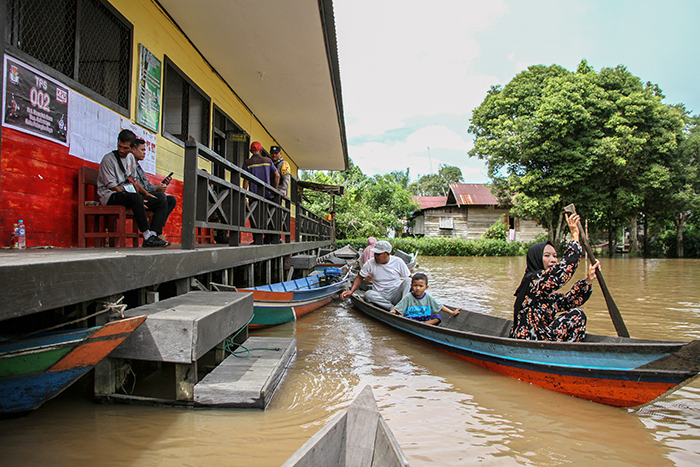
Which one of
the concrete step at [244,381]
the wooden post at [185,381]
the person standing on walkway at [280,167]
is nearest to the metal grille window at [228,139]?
the person standing on walkway at [280,167]

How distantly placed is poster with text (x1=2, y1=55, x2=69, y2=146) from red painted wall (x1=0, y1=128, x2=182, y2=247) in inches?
4.0

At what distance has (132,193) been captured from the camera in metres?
4.50

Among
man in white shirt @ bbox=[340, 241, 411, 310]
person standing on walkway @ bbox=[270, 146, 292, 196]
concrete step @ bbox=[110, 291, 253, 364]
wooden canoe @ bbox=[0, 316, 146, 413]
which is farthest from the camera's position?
person standing on walkway @ bbox=[270, 146, 292, 196]

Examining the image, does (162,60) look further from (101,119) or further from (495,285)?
(495,285)

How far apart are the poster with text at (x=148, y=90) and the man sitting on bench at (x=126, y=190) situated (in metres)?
1.20

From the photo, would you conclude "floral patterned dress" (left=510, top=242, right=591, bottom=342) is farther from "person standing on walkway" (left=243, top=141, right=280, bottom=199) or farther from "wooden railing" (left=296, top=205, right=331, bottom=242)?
"wooden railing" (left=296, top=205, right=331, bottom=242)

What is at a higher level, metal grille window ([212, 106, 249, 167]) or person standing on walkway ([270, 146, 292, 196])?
metal grille window ([212, 106, 249, 167])

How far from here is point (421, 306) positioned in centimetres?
617

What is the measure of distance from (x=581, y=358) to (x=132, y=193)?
494 cm

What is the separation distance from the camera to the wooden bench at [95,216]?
462cm

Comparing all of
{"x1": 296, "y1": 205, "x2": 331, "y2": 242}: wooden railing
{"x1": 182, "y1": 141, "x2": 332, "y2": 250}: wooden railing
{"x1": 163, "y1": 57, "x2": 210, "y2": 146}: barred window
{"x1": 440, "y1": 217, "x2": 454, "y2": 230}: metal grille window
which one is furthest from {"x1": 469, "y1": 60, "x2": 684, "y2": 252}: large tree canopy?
{"x1": 163, "y1": 57, "x2": 210, "y2": 146}: barred window

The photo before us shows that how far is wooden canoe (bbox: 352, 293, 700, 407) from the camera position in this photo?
129 inches

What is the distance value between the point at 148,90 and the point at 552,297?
6.28m

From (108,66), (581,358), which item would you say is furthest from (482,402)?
(108,66)
